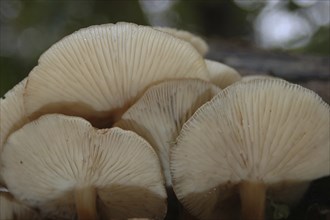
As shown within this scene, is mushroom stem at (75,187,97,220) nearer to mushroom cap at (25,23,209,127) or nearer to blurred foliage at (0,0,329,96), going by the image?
mushroom cap at (25,23,209,127)

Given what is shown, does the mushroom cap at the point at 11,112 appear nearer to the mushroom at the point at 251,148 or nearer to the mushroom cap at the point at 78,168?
the mushroom cap at the point at 78,168

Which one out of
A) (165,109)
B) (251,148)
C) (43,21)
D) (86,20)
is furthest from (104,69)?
(86,20)

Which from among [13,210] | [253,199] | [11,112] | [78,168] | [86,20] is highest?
[11,112]

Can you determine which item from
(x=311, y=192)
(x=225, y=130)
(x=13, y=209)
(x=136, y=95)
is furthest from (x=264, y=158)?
(x=13, y=209)

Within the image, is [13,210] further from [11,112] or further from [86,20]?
[86,20]

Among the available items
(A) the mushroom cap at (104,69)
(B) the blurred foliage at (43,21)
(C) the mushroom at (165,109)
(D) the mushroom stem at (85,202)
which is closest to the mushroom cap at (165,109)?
(C) the mushroom at (165,109)

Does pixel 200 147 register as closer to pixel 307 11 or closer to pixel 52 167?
pixel 52 167

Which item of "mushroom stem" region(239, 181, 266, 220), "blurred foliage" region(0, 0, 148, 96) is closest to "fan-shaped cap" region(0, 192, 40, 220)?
"mushroom stem" region(239, 181, 266, 220)
